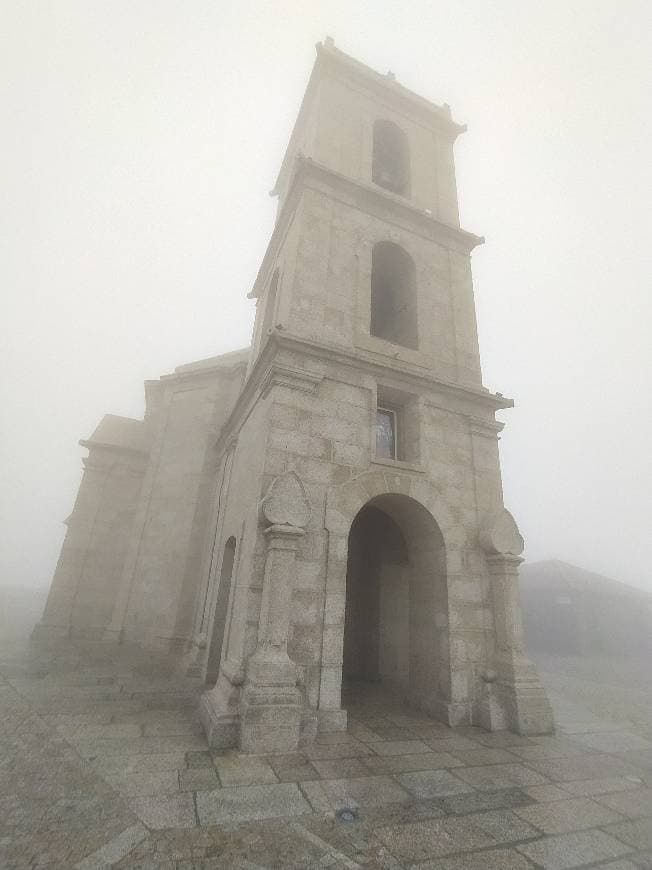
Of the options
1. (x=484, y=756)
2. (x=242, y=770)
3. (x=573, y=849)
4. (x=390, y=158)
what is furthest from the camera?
(x=390, y=158)

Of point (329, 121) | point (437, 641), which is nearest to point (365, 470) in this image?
point (437, 641)

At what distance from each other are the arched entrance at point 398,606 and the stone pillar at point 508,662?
0.82 m

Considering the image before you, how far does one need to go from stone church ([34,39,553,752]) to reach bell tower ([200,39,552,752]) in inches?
1.5

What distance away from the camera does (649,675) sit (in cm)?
1479

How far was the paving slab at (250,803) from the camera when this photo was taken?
3633 mm

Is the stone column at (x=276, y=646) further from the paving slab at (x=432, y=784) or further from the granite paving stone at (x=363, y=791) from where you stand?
the paving slab at (x=432, y=784)

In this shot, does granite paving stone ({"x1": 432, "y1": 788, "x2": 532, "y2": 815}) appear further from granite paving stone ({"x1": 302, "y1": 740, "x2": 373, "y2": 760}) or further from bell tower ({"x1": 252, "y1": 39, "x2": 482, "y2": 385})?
bell tower ({"x1": 252, "y1": 39, "x2": 482, "y2": 385})

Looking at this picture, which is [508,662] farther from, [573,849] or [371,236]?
[371,236]

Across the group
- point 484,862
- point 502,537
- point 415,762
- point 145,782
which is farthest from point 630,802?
point 145,782

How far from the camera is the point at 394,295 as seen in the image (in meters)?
11.1

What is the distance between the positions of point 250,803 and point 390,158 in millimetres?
15776

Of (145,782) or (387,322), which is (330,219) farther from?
(145,782)

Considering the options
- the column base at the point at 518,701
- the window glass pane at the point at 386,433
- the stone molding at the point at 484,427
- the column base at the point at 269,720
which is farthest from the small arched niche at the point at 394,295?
the column base at the point at 269,720

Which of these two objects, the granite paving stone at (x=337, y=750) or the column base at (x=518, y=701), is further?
the column base at (x=518, y=701)
